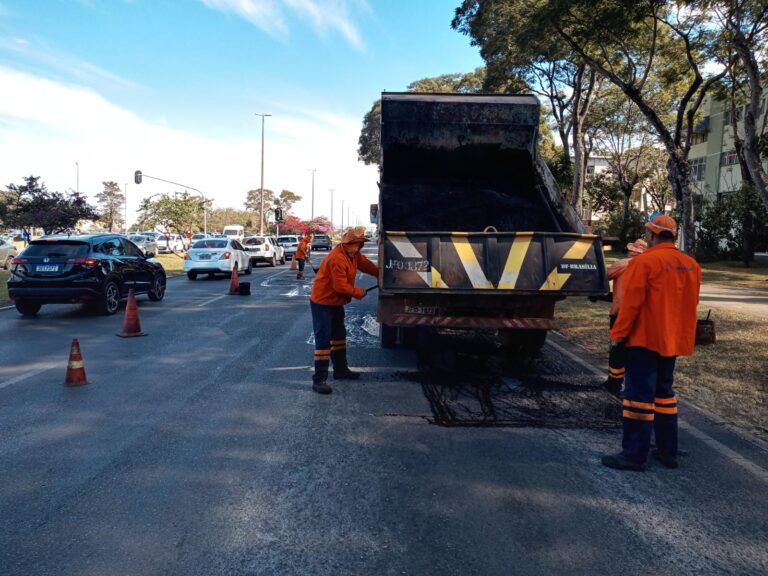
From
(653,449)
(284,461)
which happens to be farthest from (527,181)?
(284,461)

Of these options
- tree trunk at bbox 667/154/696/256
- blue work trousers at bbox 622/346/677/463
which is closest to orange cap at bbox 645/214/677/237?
blue work trousers at bbox 622/346/677/463

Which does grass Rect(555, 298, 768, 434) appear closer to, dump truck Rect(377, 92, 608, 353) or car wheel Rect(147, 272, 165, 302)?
dump truck Rect(377, 92, 608, 353)

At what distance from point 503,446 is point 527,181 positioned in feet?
17.9

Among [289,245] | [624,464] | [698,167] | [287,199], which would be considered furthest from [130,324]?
[287,199]

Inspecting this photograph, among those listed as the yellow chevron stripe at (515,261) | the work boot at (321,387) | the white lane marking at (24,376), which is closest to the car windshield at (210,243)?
the white lane marking at (24,376)

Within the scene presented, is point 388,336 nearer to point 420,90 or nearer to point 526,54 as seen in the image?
point 526,54

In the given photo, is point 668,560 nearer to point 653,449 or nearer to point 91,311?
point 653,449

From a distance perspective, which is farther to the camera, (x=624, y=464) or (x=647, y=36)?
(x=647, y=36)

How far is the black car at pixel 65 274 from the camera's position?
1104 centimetres

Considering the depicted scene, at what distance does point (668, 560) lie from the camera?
3.14 m

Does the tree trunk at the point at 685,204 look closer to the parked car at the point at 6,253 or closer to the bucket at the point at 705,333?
the bucket at the point at 705,333

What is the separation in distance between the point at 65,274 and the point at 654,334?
1028 centimetres

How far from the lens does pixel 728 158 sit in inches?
1512

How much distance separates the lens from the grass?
6072mm
